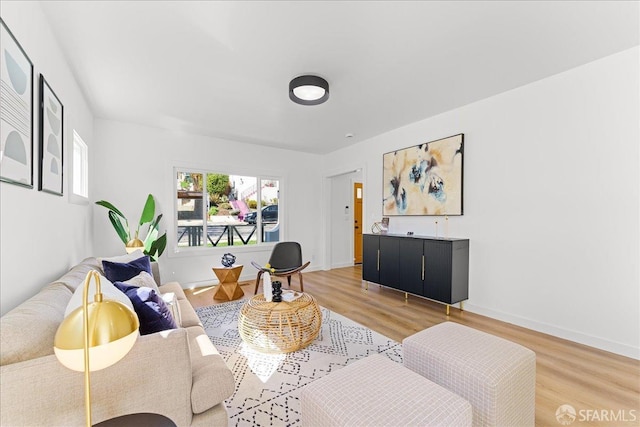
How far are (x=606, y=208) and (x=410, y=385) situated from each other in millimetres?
2549

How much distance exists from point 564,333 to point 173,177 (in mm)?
5264

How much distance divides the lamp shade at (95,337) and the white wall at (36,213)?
0.91m

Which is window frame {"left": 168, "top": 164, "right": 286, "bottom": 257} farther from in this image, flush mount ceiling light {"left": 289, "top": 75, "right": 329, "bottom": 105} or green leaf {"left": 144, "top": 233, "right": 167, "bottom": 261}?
flush mount ceiling light {"left": 289, "top": 75, "right": 329, "bottom": 105}

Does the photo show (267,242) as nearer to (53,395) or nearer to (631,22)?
(53,395)

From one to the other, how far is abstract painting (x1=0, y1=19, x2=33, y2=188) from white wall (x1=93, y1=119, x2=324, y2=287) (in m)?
2.72

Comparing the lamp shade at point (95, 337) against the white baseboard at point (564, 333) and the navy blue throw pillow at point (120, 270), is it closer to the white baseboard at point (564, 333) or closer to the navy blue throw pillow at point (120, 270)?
the navy blue throw pillow at point (120, 270)

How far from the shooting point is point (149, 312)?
57.1 inches

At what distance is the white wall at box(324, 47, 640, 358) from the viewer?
2352 millimetres

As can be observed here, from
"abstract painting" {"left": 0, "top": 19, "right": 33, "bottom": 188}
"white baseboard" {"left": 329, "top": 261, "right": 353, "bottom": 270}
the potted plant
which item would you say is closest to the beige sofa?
"abstract painting" {"left": 0, "top": 19, "right": 33, "bottom": 188}

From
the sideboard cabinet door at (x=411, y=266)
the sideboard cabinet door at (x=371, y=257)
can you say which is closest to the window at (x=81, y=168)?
the sideboard cabinet door at (x=371, y=257)

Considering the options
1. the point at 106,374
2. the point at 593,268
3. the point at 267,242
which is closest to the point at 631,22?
the point at 593,268

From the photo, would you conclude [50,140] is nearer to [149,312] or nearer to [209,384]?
[149,312]

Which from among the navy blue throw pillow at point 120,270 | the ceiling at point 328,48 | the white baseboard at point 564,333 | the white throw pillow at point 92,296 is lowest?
the white baseboard at point 564,333

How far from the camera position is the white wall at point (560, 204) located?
2.35 m
